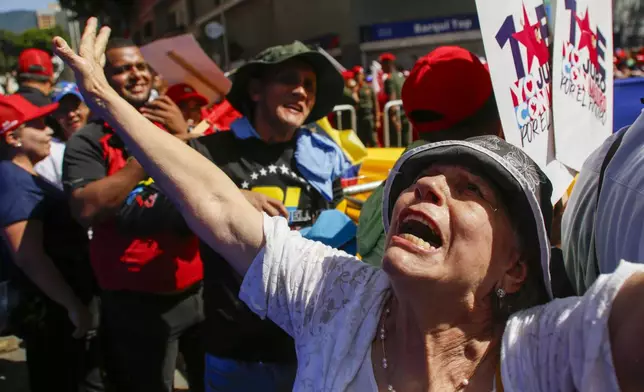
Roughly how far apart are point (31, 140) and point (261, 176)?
1.33 m

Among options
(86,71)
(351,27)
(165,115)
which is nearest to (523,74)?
(86,71)

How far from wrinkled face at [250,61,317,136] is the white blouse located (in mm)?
845

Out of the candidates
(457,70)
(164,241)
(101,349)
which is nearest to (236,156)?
(164,241)

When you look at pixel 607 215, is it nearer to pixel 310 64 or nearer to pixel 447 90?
pixel 447 90

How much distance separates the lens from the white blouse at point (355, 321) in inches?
41.9

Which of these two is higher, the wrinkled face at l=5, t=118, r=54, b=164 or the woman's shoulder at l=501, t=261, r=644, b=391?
the wrinkled face at l=5, t=118, r=54, b=164

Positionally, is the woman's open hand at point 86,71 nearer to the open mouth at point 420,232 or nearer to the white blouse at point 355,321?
the white blouse at point 355,321

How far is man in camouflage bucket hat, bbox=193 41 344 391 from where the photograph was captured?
2.20 m

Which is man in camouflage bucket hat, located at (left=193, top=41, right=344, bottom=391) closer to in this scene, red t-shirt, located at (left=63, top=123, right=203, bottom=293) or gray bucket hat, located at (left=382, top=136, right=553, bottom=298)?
red t-shirt, located at (left=63, top=123, right=203, bottom=293)

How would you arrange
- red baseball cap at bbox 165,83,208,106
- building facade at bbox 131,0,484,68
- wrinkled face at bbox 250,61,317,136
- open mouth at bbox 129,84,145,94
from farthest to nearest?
building facade at bbox 131,0,484,68
red baseball cap at bbox 165,83,208,106
open mouth at bbox 129,84,145,94
wrinkled face at bbox 250,61,317,136

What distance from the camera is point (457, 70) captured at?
1847 millimetres

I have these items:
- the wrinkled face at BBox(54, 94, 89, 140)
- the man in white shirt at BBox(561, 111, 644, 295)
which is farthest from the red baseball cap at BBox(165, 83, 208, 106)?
the man in white shirt at BBox(561, 111, 644, 295)

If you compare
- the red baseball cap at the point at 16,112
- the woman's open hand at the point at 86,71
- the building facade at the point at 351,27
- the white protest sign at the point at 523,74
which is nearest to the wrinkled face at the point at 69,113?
the red baseball cap at the point at 16,112

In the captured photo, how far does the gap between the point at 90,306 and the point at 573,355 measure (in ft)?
8.23
